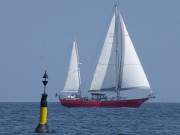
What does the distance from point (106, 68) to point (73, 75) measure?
8703mm

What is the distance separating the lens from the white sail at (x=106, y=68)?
10925 cm

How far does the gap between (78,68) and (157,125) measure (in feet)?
162

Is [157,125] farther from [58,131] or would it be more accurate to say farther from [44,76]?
[44,76]

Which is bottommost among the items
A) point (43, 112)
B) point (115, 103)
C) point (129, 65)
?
point (43, 112)

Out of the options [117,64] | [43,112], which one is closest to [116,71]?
[117,64]

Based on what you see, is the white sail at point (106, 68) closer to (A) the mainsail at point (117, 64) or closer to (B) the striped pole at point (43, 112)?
(A) the mainsail at point (117, 64)

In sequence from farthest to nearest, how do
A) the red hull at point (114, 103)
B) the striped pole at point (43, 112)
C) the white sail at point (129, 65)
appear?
the red hull at point (114, 103) < the white sail at point (129, 65) < the striped pole at point (43, 112)

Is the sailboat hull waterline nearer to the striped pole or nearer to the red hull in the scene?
the red hull

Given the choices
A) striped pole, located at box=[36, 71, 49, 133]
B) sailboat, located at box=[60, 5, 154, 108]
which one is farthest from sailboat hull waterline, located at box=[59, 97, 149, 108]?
striped pole, located at box=[36, 71, 49, 133]

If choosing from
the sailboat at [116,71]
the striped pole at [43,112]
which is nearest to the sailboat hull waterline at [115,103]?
the sailboat at [116,71]

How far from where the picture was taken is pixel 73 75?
386 ft

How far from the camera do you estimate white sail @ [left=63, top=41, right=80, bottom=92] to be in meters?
117

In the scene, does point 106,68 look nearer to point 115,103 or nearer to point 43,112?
point 115,103

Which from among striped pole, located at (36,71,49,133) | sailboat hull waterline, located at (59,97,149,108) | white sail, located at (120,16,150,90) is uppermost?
white sail, located at (120,16,150,90)
